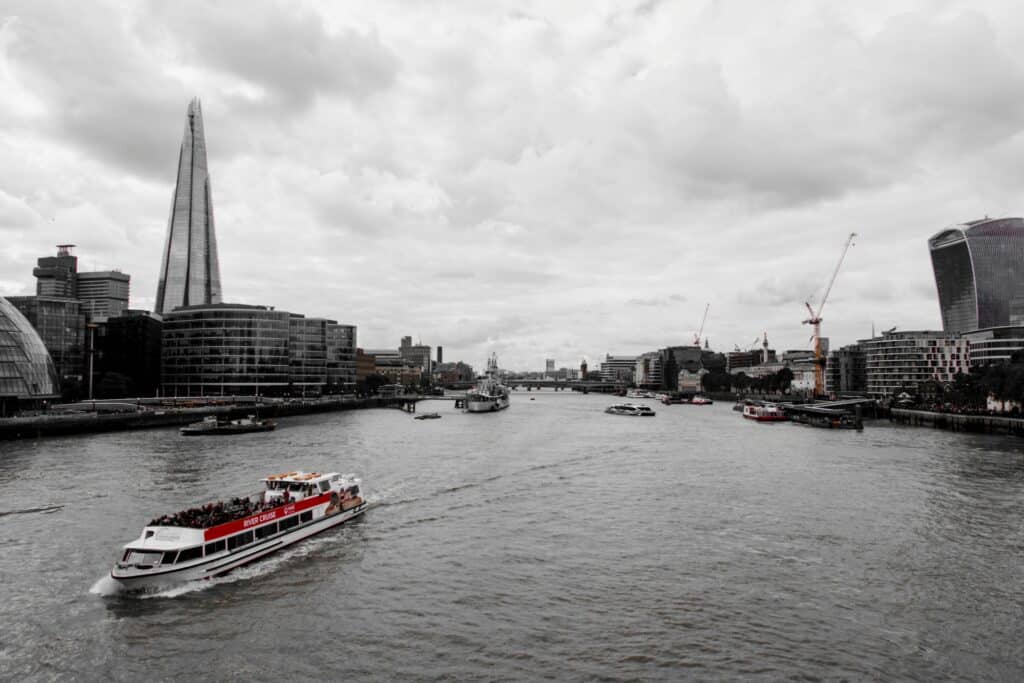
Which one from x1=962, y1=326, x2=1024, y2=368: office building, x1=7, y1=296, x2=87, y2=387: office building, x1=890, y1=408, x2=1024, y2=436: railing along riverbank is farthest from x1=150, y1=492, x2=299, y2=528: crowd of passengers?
x1=962, y1=326, x2=1024, y2=368: office building

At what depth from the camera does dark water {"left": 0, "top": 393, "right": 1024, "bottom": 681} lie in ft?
77.5

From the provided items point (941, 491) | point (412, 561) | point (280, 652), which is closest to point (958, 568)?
point (941, 491)

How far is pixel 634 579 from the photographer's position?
31.7 metres

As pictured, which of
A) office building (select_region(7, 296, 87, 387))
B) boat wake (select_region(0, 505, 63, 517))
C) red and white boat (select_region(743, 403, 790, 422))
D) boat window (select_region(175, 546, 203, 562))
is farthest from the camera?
office building (select_region(7, 296, 87, 387))

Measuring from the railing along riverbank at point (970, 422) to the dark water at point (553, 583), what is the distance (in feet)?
219

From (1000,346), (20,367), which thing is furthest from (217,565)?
(1000,346)

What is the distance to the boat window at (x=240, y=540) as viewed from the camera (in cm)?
3303

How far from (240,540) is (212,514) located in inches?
81.5

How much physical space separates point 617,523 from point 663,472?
76.3 feet

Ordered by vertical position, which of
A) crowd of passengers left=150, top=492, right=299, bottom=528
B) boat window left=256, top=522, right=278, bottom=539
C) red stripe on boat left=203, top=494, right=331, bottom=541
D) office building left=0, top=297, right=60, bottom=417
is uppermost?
office building left=0, top=297, right=60, bottom=417

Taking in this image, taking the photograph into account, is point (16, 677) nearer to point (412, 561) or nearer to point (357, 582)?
point (357, 582)

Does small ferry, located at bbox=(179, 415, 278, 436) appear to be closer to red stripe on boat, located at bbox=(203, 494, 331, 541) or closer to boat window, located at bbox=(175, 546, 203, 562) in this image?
red stripe on boat, located at bbox=(203, 494, 331, 541)

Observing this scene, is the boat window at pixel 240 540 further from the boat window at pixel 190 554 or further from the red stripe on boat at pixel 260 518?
the boat window at pixel 190 554

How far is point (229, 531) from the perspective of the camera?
1303 inches
